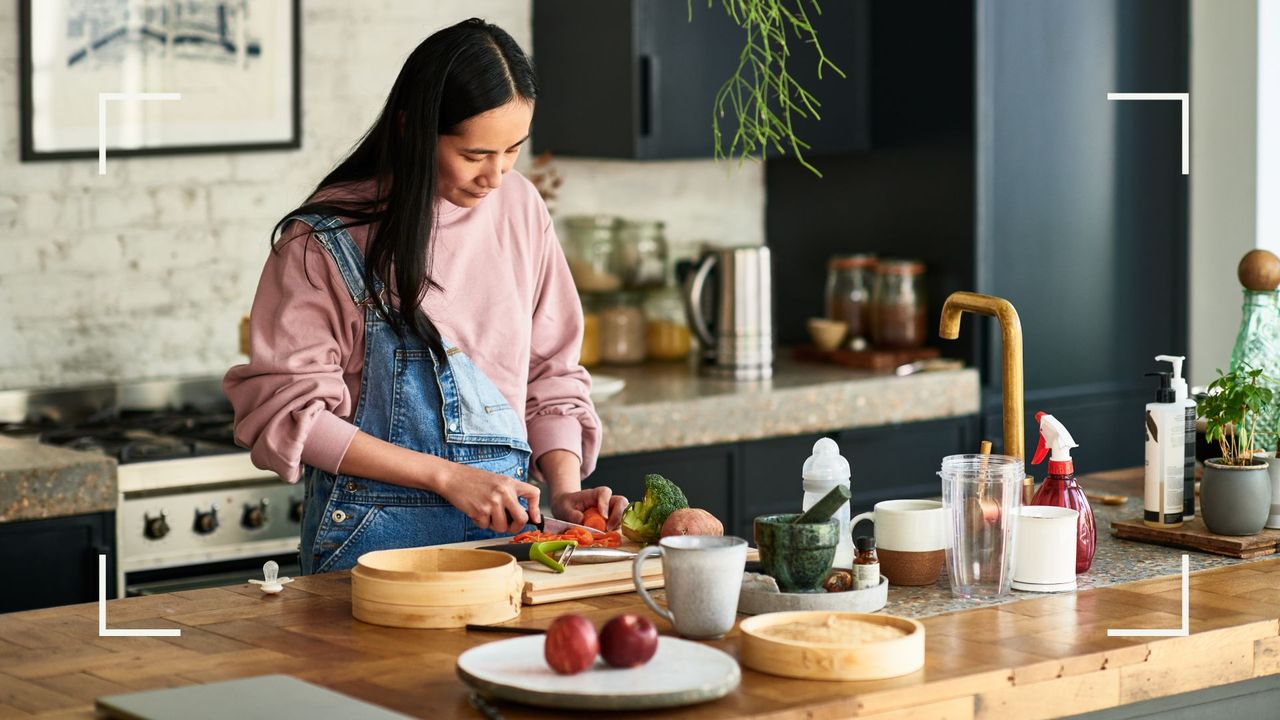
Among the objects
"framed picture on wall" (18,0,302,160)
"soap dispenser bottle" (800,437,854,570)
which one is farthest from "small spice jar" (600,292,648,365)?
"soap dispenser bottle" (800,437,854,570)

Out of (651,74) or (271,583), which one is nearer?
(271,583)

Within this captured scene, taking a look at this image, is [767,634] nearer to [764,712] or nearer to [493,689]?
[764,712]

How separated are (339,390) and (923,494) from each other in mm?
2330

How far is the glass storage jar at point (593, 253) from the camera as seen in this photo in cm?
475

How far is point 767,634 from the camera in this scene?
6.25ft

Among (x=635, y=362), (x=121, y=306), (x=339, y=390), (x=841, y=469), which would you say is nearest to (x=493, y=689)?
(x=841, y=469)

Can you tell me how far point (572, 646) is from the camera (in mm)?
1758

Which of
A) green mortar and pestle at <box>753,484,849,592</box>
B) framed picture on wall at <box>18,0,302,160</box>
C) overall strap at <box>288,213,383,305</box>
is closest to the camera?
green mortar and pestle at <box>753,484,849,592</box>

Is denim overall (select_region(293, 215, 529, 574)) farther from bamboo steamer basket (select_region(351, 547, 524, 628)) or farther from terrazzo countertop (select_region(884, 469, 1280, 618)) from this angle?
terrazzo countertop (select_region(884, 469, 1280, 618))

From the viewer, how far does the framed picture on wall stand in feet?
13.0

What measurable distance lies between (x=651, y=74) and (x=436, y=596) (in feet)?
8.49

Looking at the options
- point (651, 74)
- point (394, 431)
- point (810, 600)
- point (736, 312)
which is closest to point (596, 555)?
point (810, 600)

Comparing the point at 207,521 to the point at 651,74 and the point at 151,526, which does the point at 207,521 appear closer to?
the point at 151,526

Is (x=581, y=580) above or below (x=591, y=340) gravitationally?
below
